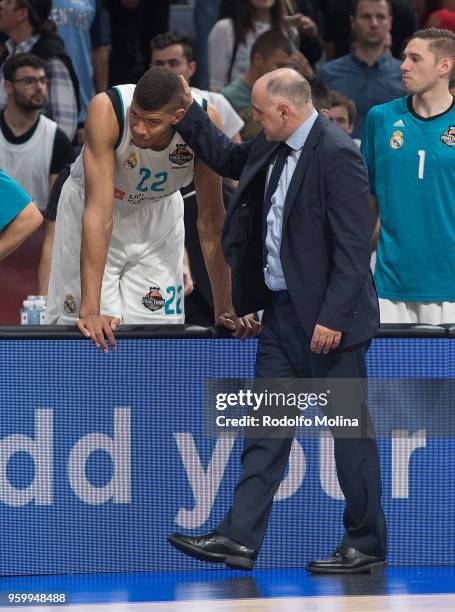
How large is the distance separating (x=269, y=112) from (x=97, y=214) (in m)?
0.95

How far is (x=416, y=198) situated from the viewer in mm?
6887

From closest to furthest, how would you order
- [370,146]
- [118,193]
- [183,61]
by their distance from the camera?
[118,193] < [370,146] < [183,61]

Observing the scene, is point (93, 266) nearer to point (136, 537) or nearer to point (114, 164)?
point (114, 164)

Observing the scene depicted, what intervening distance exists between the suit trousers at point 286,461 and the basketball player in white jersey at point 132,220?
429 mm

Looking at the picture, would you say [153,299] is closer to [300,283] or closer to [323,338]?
[300,283]

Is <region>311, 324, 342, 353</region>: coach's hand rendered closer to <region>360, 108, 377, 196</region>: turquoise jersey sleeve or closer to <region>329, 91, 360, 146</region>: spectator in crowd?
<region>360, 108, 377, 196</region>: turquoise jersey sleeve

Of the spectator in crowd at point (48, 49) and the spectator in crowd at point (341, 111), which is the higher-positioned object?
the spectator in crowd at point (48, 49)

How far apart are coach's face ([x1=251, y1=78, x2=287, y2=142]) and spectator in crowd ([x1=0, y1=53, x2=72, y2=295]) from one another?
3801 mm

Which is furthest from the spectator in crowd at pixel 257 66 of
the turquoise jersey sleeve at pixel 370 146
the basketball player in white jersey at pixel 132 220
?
the basketball player in white jersey at pixel 132 220

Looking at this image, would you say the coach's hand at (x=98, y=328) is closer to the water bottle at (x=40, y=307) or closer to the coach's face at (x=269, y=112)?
the coach's face at (x=269, y=112)

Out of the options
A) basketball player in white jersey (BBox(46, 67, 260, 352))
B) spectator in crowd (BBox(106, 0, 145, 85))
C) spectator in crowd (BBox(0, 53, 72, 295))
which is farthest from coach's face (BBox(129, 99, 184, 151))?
spectator in crowd (BBox(106, 0, 145, 85))

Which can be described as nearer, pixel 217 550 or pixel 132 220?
pixel 217 550

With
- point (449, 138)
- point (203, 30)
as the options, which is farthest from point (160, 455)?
point (203, 30)

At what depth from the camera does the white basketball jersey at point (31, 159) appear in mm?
9172
